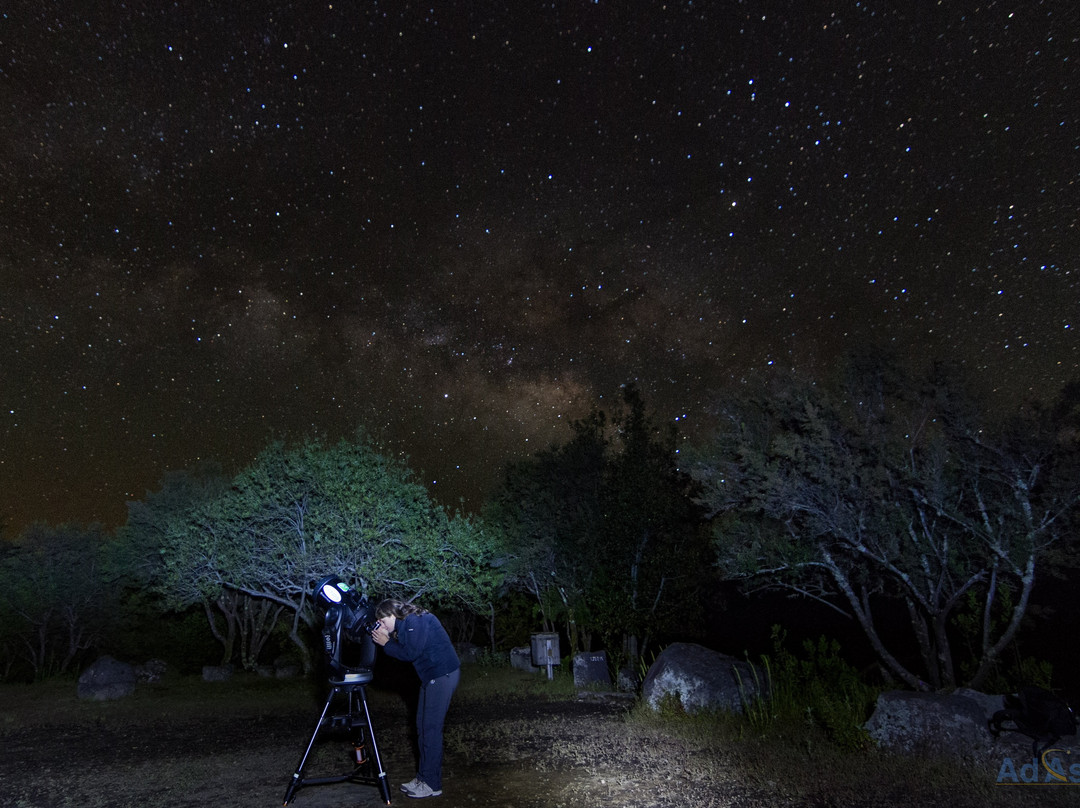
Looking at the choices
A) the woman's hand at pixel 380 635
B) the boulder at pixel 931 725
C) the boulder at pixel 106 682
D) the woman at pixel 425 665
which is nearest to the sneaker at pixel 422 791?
the woman at pixel 425 665

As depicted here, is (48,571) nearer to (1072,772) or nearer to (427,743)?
(427,743)

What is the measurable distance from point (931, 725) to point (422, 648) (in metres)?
6.02

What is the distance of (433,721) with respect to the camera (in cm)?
655

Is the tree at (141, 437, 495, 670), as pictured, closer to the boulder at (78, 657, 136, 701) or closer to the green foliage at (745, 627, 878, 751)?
the boulder at (78, 657, 136, 701)

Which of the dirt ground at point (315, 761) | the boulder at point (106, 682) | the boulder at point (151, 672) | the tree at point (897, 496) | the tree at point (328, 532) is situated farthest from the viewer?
the boulder at point (151, 672)

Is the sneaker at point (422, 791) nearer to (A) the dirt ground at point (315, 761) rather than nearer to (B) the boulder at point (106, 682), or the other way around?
(A) the dirt ground at point (315, 761)

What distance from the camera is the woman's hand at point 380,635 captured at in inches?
257

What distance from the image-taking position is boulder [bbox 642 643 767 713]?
1103 centimetres

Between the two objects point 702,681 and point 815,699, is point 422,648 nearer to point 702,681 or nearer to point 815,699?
point 702,681

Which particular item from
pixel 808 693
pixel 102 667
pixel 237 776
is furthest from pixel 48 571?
pixel 808 693

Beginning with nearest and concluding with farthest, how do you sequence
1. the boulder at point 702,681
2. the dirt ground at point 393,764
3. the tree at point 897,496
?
the dirt ground at point 393,764
the boulder at point 702,681
the tree at point 897,496

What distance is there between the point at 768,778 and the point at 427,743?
12.2 feet

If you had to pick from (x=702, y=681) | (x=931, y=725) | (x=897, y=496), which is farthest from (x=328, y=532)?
(x=931, y=725)

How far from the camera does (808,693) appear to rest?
11.0m
